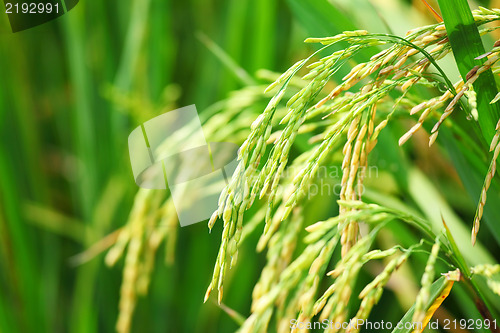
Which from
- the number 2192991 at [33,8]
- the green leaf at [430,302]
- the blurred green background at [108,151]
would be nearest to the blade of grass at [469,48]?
the green leaf at [430,302]

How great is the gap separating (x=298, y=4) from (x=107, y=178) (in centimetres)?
77

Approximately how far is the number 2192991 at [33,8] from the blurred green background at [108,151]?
19 cm

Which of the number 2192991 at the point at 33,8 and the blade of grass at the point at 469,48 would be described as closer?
the blade of grass at the point at 469,48

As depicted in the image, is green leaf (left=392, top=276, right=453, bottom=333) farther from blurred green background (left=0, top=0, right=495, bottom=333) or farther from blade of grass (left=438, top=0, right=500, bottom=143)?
blurred green background (left=0, top=0, right=495, bottom=333)

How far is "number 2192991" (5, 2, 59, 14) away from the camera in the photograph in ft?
3.58

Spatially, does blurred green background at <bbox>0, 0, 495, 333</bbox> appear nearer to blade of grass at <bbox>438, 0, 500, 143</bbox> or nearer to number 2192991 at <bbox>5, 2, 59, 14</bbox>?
number 2192991 at <bbox>5, 2, 59, 14</bbox>

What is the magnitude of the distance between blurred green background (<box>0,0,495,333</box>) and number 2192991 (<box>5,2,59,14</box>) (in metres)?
0.19

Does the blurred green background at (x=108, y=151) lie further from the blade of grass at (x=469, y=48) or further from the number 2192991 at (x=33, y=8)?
the blade of grass at (x=469, y=48)

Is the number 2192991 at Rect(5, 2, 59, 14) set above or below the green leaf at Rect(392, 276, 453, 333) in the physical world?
above

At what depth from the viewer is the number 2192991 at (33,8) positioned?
43.0 inches

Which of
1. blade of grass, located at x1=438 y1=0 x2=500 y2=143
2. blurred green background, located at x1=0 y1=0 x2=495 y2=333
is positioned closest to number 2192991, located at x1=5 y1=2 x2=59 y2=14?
blurred green background, located at x1=0 y1=0 x2=495 y2=333

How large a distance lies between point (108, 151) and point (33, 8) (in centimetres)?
40

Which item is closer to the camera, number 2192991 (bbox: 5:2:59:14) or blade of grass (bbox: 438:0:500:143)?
blade of grass (bbox: 438:0:500:143)

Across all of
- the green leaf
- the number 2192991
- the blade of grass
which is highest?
the number 2192991
